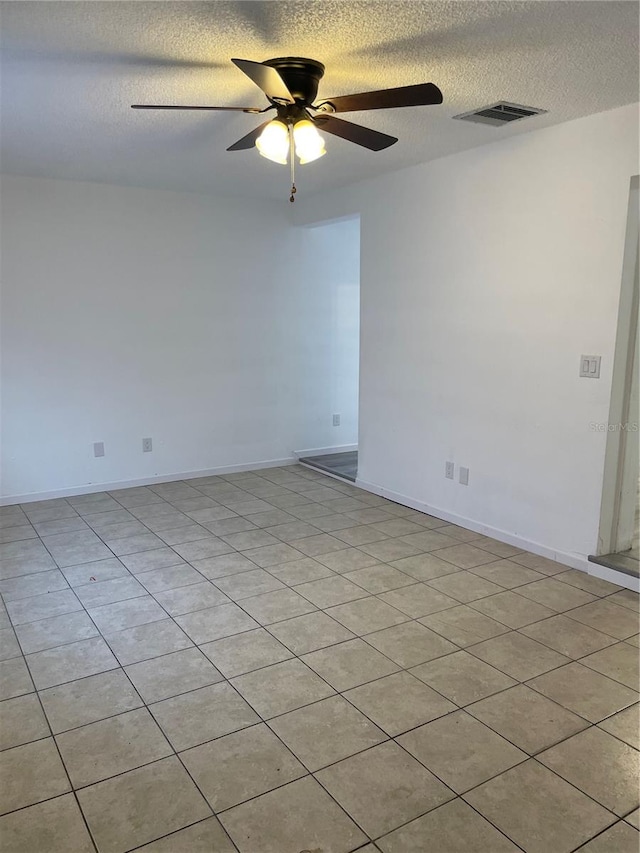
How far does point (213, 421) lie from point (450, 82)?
142 inches

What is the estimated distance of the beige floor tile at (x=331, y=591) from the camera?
10.3 feet

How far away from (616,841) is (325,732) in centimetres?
91

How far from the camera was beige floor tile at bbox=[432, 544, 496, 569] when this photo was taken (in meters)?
3.60

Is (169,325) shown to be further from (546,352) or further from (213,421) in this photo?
(546,352)

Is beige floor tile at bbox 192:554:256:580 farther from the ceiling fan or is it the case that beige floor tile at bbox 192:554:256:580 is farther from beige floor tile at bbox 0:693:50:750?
the ceiling fan

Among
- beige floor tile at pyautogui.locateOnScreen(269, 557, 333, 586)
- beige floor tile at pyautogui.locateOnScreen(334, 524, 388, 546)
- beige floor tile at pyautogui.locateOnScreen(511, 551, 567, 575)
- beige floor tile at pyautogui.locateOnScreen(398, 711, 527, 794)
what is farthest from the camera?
beige floor tile at pyautogui.locateOnScreen(334, 524, 388, 546)

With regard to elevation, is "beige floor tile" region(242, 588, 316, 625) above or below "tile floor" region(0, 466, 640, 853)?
above

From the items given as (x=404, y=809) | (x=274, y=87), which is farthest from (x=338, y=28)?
(x=404, y=809)

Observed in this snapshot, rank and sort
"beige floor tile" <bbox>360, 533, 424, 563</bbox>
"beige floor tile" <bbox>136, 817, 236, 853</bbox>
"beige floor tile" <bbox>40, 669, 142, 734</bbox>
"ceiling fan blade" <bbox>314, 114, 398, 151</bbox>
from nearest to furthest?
"beige floor tile" <bbox>136, 817, 236, 853</bbox> < "beige floor tile" <bbox>40, 669, 142, 734</bbox> < "ceiling fan blade" <bbox>314, 114, 398, 151</bbox> < "beige floor tile" <bbox>360, 533, 424, 563</bbox>

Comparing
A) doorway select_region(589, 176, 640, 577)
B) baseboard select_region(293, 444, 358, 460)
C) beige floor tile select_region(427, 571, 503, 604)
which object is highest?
doorway select_region(589, 176, 640, 577)

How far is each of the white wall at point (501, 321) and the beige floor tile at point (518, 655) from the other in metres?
0.99

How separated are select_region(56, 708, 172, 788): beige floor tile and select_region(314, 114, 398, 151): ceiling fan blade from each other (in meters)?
2.34

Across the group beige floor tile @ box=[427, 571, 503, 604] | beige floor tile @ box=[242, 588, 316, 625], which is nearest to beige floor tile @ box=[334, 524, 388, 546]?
beige floor tile @ box=[427, 571, 503, 604]

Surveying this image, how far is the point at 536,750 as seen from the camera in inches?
81.2
